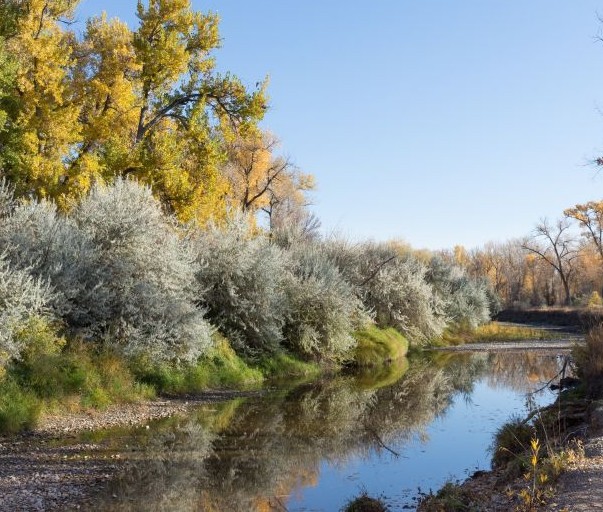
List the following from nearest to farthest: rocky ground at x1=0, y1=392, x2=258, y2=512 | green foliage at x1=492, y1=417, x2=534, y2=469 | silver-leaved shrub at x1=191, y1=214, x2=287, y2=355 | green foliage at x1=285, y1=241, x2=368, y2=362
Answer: rocky ground at x1=0, y1=392, x2=258, y2=512 < green foliage at x1=492, y1=417, x2=534, y2=469 < silver-leaved shrub at x1=191, y1=214, x2=287, y2=355 < green foliage at x1=285, y1=241, x2=368, y2=362

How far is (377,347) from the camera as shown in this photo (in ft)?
101

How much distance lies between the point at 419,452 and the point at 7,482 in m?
7.87

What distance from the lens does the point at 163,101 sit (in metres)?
27.3

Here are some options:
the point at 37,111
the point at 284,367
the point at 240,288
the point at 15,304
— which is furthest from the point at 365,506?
the point at 37,111

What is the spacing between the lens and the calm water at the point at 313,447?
9555 mm

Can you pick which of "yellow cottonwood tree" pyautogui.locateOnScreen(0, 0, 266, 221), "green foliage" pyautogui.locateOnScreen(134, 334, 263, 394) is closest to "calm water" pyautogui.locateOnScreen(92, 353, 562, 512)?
"green foliage" pyautogui.locateOnScreen(134, 334, 263, 394)

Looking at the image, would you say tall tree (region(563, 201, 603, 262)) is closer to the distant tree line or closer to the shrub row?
the distant tree line

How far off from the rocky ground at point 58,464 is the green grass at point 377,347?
609 inches

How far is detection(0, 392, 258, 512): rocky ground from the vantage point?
8555 millimetres

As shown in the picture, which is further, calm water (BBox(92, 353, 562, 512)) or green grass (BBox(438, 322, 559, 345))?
green grass (BBox(438, 322, 559, 345))

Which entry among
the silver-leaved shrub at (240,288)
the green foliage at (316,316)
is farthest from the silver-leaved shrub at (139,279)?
the green foliage at (316,316)

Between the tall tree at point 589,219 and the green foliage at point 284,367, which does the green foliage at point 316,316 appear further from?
the tall tree at point 589,219

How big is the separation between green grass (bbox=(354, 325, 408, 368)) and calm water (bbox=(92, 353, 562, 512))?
7058 mm

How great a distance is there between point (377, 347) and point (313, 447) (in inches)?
716
